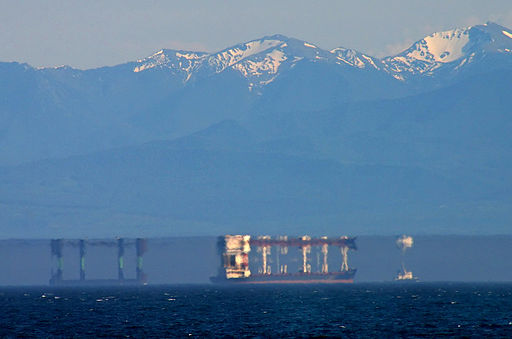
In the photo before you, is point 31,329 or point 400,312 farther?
point 400,312

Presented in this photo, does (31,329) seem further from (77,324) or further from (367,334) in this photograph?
(367,334)

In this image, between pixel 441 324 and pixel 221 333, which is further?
pixel 441 324

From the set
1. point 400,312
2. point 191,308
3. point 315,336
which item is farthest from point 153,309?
point 315,336

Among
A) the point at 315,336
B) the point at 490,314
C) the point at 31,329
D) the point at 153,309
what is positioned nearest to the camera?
the point at 315,336

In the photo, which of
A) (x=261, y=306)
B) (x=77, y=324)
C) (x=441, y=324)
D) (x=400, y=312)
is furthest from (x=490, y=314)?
(x=77, y=324)

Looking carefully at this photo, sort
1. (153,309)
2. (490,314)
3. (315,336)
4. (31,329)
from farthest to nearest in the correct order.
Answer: (153,309) < (490,314) < (31,329) < (315,336)

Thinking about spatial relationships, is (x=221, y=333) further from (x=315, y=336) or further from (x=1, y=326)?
(x=1, y=326)

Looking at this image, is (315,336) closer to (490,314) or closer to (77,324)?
(77,324)
